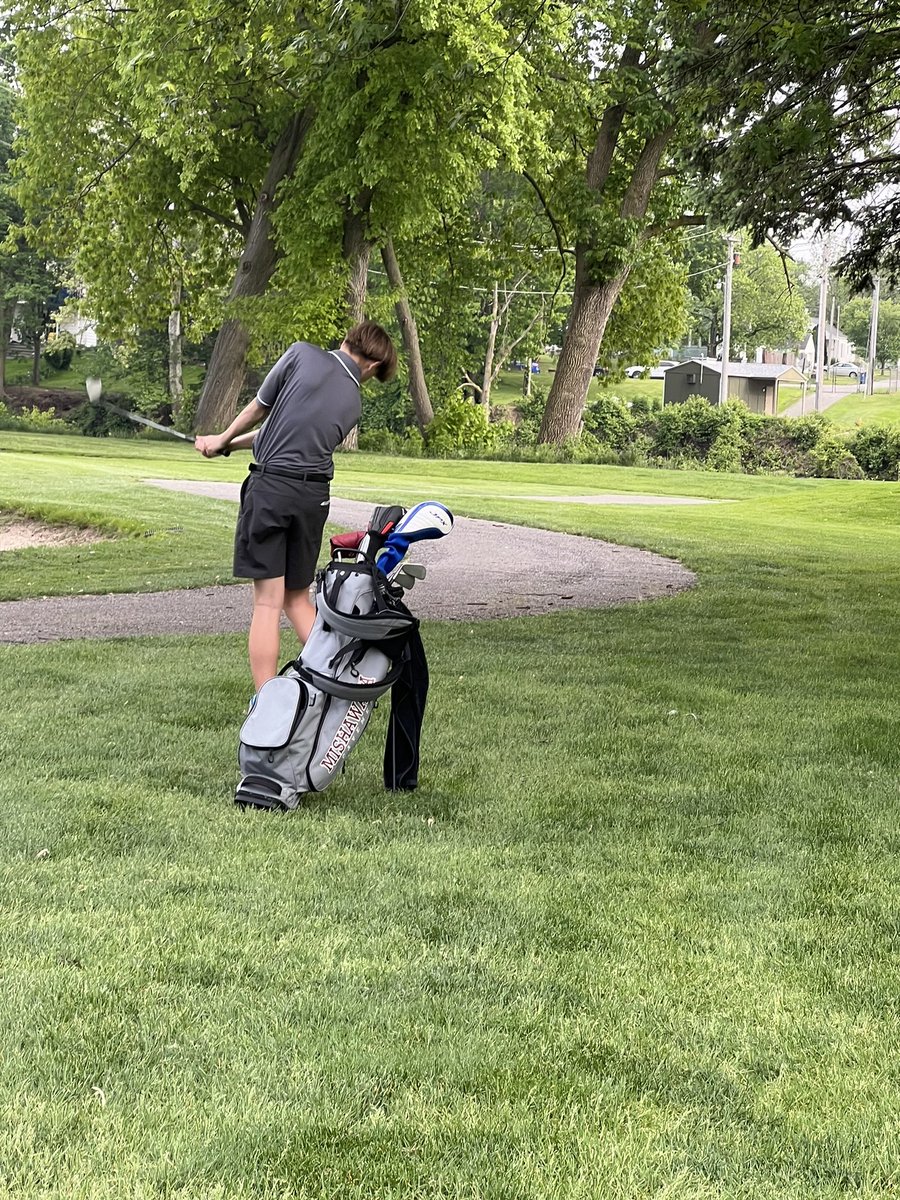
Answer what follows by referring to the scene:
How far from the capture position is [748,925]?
3352mm

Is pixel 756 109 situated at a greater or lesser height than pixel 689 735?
greater

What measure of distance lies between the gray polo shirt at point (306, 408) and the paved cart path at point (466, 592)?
3.63 m

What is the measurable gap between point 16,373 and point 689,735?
64.8 m

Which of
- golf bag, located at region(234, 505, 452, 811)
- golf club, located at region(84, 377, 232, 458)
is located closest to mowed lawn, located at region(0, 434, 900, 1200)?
golf bag, located at region(234, 505, 452, 811)

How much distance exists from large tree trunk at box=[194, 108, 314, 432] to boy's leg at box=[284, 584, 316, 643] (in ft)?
73.7

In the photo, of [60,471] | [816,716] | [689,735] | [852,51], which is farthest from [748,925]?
[60,471]

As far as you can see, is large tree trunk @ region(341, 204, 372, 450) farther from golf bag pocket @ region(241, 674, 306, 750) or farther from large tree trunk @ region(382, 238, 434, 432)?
golf bag pocket @ region(241, 674, 306, 750)

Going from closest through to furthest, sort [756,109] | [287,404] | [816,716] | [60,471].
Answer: [287,404] < [816,716] < [756,109] < [60,471]

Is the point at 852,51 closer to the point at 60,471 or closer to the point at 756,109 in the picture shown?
the point at 756,109

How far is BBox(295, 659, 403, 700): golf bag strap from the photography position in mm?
4335

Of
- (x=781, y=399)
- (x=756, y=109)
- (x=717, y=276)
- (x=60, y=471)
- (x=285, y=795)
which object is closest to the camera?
(x=285, y=795)

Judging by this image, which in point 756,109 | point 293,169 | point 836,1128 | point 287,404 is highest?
point 293,169

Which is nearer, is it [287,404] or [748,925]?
[748,925]

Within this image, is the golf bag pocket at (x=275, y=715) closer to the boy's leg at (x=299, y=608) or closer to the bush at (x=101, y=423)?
the boy's leg at (x=299, y=608)
